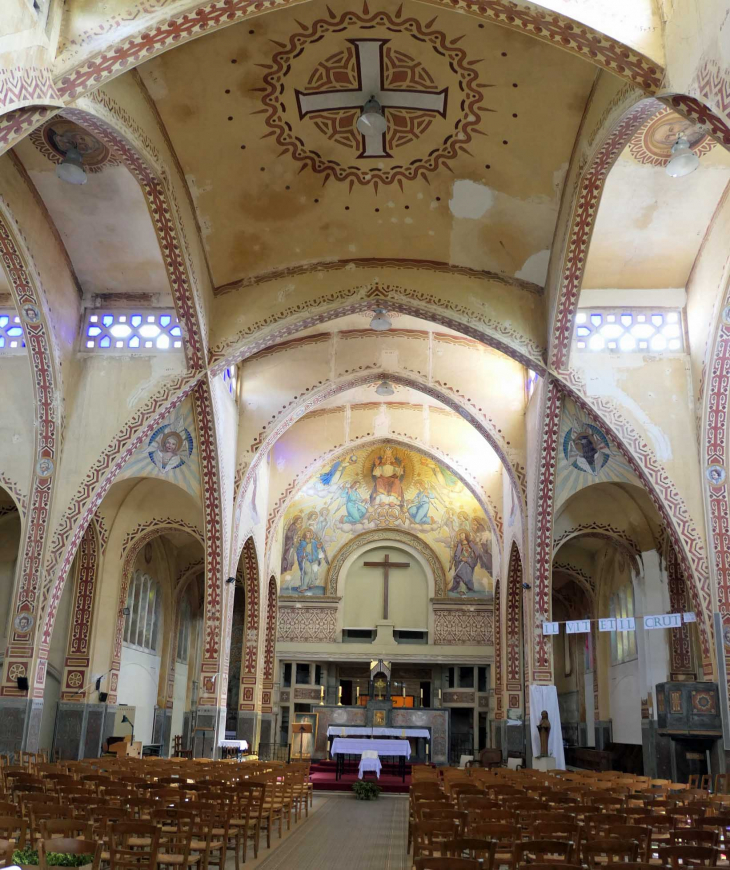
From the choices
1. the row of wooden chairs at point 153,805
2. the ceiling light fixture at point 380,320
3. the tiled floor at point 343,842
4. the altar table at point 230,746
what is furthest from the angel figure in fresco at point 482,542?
the row of wooden chairs at point 153,805

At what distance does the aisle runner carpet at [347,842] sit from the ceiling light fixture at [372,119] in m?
10.5

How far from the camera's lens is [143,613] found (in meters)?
25.8

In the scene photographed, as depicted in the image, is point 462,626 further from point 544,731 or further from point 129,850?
point 129,850

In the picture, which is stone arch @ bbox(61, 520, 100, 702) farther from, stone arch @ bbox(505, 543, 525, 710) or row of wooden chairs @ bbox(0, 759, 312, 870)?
stone arch @ bbox(505, 543, 525, 710)

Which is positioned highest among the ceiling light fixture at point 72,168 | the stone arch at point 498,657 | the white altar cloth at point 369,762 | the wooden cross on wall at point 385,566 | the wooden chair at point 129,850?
the ceiling light fixture at point 72,168

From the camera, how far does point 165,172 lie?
1456 centimetres

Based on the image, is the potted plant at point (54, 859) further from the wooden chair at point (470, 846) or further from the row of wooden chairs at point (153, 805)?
the wooden chair at point (470, 846)

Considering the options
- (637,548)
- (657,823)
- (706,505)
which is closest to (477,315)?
(706,505)

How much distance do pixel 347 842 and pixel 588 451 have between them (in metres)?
10.5

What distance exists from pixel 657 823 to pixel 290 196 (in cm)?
1244

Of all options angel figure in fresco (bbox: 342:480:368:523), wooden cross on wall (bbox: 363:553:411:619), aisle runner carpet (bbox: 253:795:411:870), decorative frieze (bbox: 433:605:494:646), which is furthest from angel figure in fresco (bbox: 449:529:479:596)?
aisle runner carpet (bbox: 253:795:411:870)

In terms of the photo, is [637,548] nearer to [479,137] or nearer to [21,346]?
[479,137]

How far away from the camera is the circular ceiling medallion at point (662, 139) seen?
13531 mm

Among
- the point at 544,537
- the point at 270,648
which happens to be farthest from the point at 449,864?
the point at 270,648
